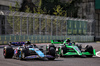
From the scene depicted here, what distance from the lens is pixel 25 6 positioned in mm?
61719

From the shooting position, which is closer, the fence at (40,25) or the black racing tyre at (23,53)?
the black racing tyre at (23,53)

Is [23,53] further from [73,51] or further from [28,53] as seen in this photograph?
[73,51]

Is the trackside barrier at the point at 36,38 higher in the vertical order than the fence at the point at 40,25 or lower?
lower

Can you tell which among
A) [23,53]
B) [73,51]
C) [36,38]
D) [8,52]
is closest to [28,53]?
[23,53]

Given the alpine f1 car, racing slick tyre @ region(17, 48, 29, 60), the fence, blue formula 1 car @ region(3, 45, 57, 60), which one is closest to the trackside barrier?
the fence

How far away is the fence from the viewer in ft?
133

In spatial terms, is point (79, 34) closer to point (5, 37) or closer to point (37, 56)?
point (5, 37)

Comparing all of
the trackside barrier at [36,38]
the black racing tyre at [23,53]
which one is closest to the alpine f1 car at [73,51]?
the black racing tyre at [23,53]

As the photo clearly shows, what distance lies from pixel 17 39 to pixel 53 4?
33.7 m

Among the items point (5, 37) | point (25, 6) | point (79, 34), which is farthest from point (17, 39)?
point (25, 6)

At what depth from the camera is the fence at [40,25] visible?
40.5 m

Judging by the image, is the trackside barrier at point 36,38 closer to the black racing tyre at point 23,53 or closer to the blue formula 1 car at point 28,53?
the blue formula 1 car at point 28,53

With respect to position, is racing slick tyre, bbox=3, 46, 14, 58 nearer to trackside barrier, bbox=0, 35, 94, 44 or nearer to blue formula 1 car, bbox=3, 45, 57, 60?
blue formula 1 car, bbox=3, 45, 57, 60

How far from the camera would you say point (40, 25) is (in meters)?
45.6
